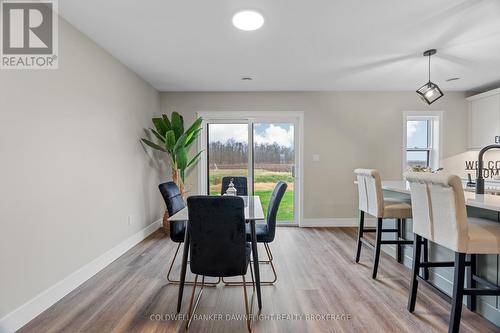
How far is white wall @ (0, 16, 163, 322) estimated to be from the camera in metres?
1.85

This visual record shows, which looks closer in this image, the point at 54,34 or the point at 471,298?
the point at 471,298

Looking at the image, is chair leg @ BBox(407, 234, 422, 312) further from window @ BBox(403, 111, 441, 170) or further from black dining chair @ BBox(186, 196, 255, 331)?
window @ BBox(403, 111, 441, 170)

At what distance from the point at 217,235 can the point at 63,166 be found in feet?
5.30

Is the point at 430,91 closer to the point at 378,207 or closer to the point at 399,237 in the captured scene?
the point at 378,207

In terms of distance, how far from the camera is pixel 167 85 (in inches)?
175

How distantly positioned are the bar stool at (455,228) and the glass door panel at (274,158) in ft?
9.75

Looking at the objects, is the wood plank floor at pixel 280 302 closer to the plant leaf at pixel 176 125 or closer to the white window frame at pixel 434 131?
the plant leaf at pixel 176 125

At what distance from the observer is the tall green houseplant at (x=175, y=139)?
161 inches

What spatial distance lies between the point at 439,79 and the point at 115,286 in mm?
5131

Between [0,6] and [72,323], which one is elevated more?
[0,6]

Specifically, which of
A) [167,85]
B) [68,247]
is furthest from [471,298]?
[167,85]

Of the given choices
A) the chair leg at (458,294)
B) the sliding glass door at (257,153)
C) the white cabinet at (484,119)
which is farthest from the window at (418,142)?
the chair leg at (458,294)

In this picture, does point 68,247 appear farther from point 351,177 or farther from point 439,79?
point 439,79

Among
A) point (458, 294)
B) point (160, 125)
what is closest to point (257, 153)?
point (160, 125)
